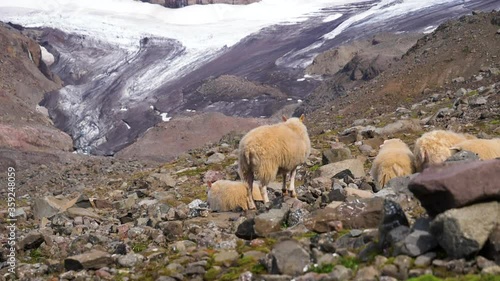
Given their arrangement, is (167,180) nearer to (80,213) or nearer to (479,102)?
(80,213)

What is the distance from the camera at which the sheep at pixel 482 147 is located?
10.3 m

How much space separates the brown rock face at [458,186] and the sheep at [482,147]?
4167 millimetres

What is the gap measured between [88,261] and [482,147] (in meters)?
6.35

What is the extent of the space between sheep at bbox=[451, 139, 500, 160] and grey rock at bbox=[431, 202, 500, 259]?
457 centimetres

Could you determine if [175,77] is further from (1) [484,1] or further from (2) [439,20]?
(1) [484,1]

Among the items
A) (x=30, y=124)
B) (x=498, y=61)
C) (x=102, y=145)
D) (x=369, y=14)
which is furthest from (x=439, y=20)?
(x=498, y=61)

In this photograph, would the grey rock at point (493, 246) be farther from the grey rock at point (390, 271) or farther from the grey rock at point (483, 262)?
the grey rock at point (390, 271)

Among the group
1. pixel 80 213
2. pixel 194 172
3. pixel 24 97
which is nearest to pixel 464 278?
pixel 80 213

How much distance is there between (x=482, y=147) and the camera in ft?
34.2

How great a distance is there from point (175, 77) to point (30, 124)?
38.0m

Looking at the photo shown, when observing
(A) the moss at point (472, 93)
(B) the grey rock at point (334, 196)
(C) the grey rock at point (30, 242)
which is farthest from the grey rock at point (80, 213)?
(A) the moss at point (472, 93)

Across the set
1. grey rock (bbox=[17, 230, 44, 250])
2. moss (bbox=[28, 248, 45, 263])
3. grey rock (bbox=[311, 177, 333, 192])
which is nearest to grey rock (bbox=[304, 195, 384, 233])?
grey rock (bbox=[311, 177, 333, 192])

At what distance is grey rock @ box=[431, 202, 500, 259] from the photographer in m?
5.68

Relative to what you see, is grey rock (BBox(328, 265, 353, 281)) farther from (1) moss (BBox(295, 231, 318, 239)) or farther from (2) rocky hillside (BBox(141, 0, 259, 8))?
(2) rocky hillside (BBox(141, 0, 259, 8))
